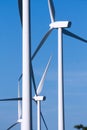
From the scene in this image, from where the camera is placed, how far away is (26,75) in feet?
90.7

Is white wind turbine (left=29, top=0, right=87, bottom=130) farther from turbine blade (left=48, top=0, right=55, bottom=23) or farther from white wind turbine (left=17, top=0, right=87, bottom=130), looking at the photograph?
turbine blade (left=48, top=0, right=55, bottom=23)

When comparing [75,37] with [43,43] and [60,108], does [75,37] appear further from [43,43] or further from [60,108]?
[60,108]

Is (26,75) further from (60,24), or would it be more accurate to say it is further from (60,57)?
(60,24)

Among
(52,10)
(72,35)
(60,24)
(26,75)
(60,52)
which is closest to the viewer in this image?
(26,75)

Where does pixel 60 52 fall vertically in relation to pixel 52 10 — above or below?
below

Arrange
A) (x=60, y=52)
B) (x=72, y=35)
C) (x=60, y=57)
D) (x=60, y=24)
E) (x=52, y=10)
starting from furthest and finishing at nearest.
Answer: (x=52, y=10) → (x=72, y=35) → (x=60, y=24) → (x=60, y=52) → (x=60, y=57)

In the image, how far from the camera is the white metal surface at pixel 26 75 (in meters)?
27.1

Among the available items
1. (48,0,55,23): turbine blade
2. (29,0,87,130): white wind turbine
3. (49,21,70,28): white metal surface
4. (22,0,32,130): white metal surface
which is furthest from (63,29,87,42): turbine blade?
(22,0,32,130): white metal surface

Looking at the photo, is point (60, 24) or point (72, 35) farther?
point (72, 35)

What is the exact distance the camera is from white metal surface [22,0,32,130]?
27.1 m

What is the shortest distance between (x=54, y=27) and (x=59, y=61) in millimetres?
4915

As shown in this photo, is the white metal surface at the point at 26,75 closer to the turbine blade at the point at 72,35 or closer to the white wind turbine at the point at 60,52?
the white wind turbine at the point at 60,52

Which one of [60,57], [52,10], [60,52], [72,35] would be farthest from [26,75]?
[52,10]

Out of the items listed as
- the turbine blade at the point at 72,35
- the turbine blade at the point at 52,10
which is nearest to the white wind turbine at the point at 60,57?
the turbine blade at the point at 72,35
